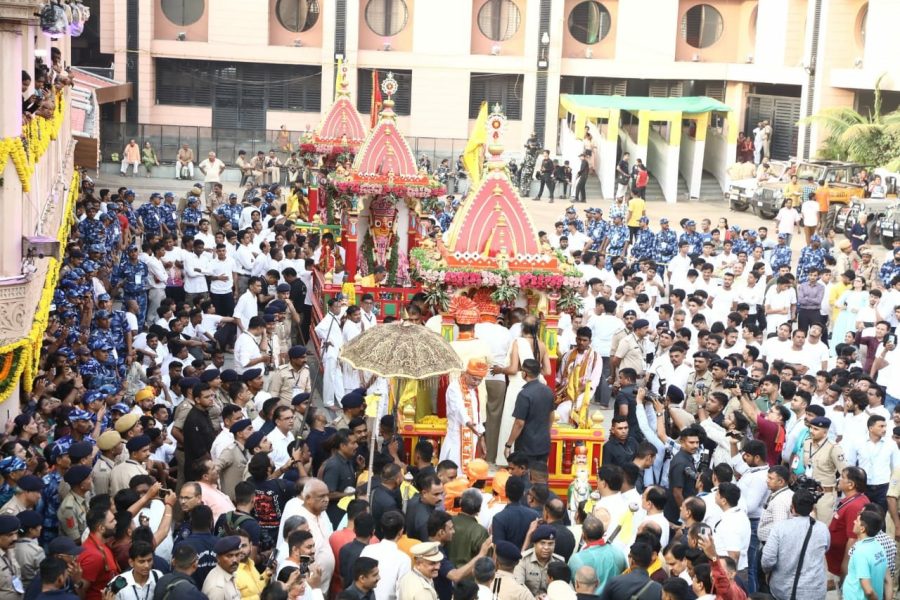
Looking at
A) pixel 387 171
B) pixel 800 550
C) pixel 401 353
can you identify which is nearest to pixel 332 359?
pixel 387 171

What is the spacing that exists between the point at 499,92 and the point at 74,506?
36.1 meters

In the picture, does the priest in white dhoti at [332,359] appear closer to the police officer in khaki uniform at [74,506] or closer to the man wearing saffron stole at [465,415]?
the man wearing saffron stole at [465,415]

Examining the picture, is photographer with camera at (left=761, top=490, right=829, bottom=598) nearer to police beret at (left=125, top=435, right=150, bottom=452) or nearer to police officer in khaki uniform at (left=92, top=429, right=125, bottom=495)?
police beret at (left=125, top=435, right=150, bottom=452)

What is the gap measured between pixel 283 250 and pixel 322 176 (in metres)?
4.57

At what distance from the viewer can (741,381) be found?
45.3 ft

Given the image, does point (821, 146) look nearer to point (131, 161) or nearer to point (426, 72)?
point (426, 72)

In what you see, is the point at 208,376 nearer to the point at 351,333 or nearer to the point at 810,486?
the point at 351,333

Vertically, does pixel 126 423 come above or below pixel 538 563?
above

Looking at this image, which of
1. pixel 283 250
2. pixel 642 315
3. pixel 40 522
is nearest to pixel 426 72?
pixel 283 250

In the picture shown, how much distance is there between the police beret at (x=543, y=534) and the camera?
30.2ft

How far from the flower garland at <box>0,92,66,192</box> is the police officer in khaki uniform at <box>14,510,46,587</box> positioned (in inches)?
156

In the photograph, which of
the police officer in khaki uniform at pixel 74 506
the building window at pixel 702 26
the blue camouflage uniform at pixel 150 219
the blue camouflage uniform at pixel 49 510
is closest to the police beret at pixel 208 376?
the blue camouflage uniform at pixel 49 510

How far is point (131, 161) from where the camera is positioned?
3944 cm

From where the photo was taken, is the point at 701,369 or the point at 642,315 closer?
the point at 701,369
